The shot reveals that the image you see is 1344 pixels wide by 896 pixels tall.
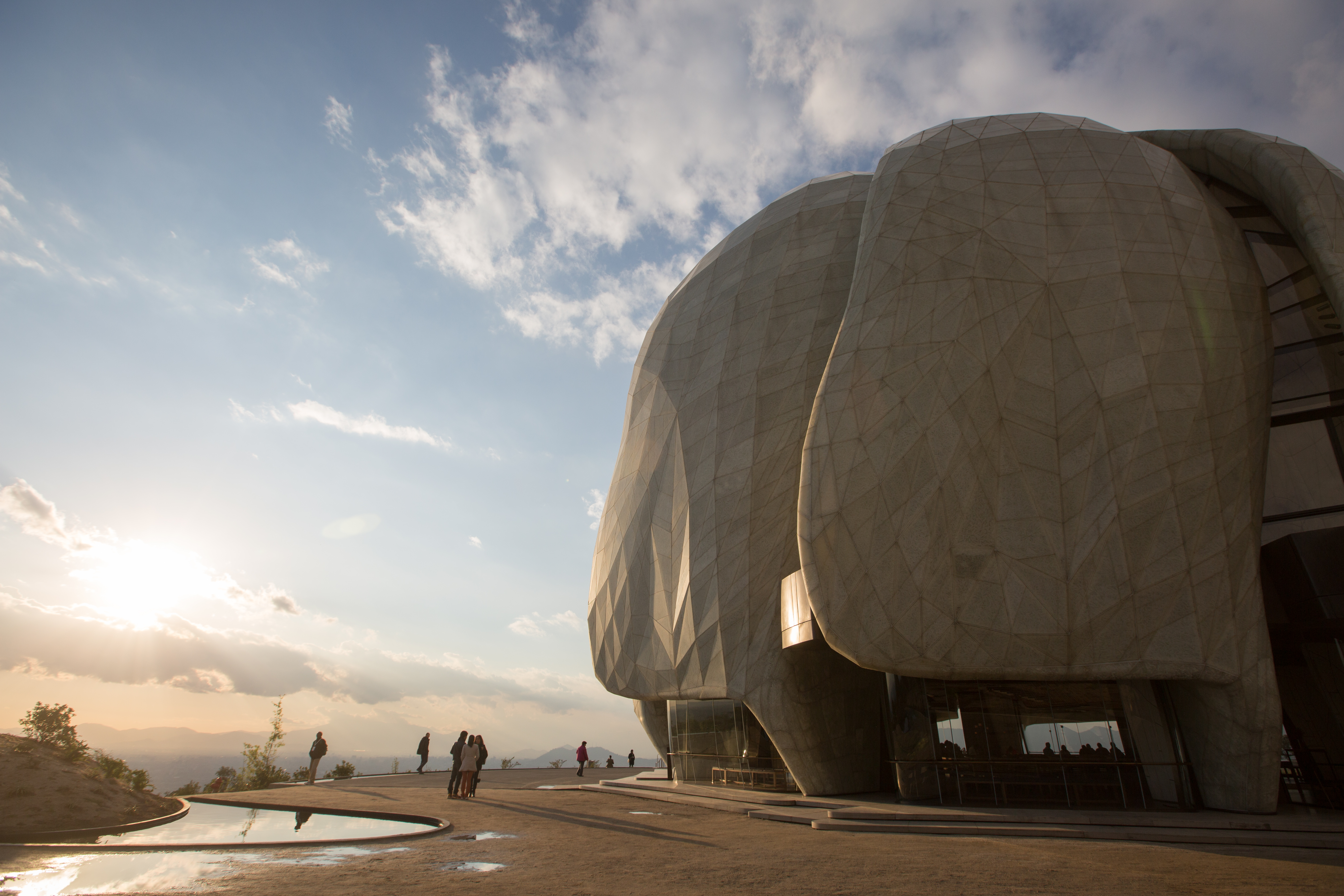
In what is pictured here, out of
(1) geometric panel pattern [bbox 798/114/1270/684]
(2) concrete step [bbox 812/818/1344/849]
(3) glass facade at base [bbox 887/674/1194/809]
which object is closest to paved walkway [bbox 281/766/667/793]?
(2) concrete step [bbox 812/818/1344/849]

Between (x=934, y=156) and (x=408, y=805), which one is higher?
(x=934, y=156)

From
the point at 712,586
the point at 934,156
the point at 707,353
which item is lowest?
the point at 712,586

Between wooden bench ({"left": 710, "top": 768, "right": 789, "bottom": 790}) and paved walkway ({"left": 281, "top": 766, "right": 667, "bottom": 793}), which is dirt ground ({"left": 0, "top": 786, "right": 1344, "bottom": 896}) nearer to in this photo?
wooden bench ({"left": 710, "top": 768, "right": 789, "bottom": 790})

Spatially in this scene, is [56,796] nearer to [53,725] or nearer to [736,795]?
[53,725]

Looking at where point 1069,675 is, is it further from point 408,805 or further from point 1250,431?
point 408,805

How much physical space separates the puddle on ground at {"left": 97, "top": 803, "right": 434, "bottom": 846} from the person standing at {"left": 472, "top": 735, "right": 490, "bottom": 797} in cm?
450

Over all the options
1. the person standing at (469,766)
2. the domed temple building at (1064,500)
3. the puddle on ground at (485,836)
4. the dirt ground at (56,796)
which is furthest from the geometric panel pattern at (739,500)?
the dirt ground at (56,796)

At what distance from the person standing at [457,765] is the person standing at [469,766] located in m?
0.17

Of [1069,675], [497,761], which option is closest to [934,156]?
[1069,675]

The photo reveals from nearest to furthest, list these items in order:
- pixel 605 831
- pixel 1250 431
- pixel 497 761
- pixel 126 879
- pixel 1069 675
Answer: pixel 126 879 < pixel 605 831 < pixel 1069 675 < pixel 1250 431 < pixel 497 761

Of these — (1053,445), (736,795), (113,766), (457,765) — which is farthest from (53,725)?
(1053,445)

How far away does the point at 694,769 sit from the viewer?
23609 mm

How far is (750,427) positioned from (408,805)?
552 inches

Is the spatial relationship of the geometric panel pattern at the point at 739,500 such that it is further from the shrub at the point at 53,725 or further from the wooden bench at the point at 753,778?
the shrub at the point at 53,725
